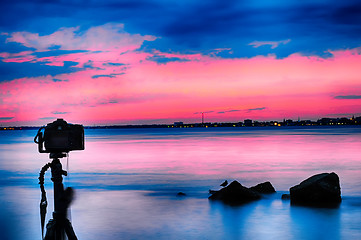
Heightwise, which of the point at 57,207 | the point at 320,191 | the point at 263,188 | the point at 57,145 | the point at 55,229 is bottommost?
the point at 263,188

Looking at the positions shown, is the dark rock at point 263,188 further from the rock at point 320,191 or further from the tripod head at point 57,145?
the tripod head at point 57,145

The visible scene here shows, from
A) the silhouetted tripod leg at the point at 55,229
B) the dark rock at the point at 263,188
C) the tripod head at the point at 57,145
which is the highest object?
the tripod head at the point at 57,145

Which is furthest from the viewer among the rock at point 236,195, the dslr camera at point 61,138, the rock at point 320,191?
the rock at point 236,195

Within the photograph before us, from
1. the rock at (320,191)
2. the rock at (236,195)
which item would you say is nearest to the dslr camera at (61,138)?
the rock at (236,195)

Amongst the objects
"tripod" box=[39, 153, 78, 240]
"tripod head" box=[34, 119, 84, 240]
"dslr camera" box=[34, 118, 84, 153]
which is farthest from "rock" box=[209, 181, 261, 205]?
"dslr camera" box=[34, 118, 84, 153]

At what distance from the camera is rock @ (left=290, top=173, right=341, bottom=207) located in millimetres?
12461

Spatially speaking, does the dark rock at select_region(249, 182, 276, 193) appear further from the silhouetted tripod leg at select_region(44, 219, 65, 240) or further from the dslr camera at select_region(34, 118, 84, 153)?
the dslr camera at select_region(34, 118, 84, 153)

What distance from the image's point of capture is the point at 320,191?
1255cm

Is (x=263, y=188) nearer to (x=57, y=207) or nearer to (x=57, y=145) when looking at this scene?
(x=57, y=207)

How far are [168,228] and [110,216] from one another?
2095 mm

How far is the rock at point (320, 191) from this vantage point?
40.9 feet

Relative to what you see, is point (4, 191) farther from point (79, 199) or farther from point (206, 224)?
point (206, 224)

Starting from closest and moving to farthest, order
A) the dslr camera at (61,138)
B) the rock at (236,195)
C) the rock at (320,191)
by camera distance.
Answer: the dslr camera at (61,138), the rock at (320,191), the rock at (236,195)

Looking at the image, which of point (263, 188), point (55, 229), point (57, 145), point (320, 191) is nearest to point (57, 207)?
point (55, 229)
